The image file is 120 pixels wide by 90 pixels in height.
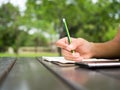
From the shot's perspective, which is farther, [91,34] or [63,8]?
[91,34]

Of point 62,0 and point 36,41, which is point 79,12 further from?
point 36,41

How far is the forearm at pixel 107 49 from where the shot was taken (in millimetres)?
1205

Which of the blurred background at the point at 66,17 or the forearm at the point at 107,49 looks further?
the blurred background at the point at 66,17

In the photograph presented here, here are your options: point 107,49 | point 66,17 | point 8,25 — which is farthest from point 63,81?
point 8,25

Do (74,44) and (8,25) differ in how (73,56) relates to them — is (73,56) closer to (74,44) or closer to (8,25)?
(74,44)

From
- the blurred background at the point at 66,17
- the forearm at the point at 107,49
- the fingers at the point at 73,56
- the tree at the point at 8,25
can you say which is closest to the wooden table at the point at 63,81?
the fingers at the point at 73,56

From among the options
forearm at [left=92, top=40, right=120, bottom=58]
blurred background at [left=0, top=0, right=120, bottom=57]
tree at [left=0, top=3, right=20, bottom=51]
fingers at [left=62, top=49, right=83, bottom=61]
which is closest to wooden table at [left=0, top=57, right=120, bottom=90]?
fingers at [left=62, top=49, right=83, bottom=61]

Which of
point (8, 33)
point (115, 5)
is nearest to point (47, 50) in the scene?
point (8, 33)

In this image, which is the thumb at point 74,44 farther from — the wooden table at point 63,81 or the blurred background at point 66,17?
the blurred background at point 66,17

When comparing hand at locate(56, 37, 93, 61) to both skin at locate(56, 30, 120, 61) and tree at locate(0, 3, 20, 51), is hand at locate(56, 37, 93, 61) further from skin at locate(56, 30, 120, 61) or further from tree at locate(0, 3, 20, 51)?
tree at locate(0, 3, 20, 51)

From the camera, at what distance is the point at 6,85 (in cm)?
48

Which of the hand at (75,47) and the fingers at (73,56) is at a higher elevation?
the hand at (75,47)

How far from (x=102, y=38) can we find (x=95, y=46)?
42.9ft

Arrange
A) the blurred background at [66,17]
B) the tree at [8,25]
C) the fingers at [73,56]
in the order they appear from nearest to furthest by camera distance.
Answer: the fingers at [73,56], the blurred background at [66,17], the tree at [8,25]
